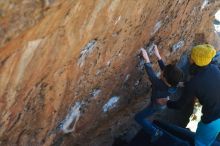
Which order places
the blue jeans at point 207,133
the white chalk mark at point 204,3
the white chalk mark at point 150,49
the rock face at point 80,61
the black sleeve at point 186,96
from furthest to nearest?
the white chalk mark at point 204,3, the white chalk mark at point 150,49, the blue jeans at point 207,133, the black sleeve at point 186,96, the rock face at point 80,61

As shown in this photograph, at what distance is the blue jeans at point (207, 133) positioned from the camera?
18.9ft

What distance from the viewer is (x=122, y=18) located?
4.85 meters

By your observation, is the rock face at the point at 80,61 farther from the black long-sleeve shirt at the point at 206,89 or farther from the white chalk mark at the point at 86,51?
the black long-sleeve shirt at the point at 206,89

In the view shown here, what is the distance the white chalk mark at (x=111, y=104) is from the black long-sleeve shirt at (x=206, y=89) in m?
1.15

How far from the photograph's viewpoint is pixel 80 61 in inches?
186

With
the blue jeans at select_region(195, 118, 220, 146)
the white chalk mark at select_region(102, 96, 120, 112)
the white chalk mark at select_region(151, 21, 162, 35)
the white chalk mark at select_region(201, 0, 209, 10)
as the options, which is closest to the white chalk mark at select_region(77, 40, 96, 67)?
the white chalk mark at select_region(151, 21, 162, 35)

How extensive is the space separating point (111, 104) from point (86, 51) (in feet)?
6.24

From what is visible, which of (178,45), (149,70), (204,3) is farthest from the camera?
(178,45)

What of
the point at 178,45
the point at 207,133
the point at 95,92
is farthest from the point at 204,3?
the point at 95,92

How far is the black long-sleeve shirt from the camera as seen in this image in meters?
5.18

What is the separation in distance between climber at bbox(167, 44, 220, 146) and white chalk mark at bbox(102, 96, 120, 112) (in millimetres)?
963

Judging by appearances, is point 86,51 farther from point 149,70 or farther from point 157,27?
point 157,27

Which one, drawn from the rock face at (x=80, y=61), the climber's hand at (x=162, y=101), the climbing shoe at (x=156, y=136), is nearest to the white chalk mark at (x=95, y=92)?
the rock face at (x=80, y=61)

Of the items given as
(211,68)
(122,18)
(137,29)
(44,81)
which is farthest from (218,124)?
(44,81)
